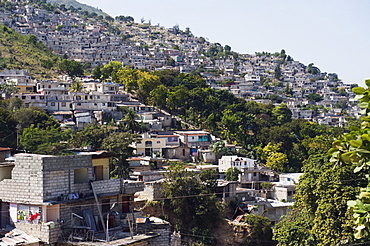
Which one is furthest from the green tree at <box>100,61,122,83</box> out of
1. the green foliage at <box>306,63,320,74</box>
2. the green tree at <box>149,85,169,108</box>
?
the green foliage at <box>306,63,320,74</box>

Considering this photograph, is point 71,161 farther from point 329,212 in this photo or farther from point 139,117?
point 139,117

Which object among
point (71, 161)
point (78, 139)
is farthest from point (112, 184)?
point (78, 139)

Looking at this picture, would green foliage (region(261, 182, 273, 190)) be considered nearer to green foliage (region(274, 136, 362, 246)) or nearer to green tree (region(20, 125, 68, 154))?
green tree (region(20, 125, 68, 154))

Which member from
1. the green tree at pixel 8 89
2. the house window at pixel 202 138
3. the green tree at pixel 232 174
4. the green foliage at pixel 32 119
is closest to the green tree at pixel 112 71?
the green tree at pixel 8 89

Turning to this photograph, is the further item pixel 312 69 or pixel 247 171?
pixel 312 69

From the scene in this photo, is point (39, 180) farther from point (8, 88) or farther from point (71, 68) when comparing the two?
point (71, 68)

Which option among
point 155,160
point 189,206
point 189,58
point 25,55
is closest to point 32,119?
point 155,160

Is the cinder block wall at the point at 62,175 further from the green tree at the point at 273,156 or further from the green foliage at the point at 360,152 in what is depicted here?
the green tree at the point at 273,156
